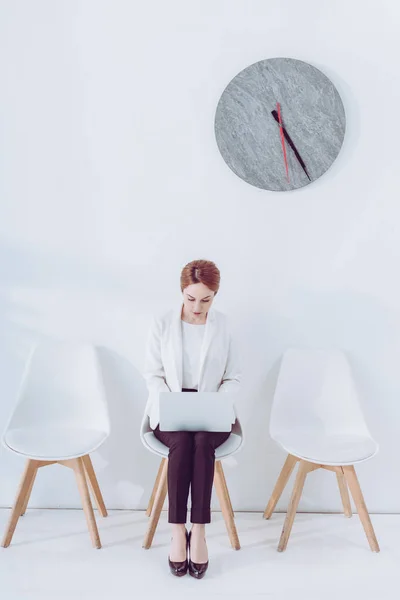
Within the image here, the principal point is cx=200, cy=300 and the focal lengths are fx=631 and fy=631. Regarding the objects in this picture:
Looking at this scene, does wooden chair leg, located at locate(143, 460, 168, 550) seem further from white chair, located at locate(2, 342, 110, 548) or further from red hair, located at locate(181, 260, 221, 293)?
red hair, located at locate(181, 260, 221, 293)

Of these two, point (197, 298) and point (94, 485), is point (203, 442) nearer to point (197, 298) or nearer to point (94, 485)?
point (197, 298)

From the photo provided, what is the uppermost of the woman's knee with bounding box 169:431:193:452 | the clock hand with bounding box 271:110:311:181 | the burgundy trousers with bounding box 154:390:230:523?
the clock hand with bounding box 271:110:311:181

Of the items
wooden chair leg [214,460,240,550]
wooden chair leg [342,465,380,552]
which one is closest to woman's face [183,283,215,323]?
wooden chair leg [214,460,240,550]

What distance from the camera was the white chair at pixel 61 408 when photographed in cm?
258

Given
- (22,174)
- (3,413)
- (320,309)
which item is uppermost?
(22,174)

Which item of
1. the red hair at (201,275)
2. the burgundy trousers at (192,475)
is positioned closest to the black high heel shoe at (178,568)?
the burgundy trousers at (192,475)

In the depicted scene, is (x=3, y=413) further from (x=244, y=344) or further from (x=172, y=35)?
(x=172, y=35)

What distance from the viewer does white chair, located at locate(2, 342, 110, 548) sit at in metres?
2.58

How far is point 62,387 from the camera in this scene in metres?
2.85

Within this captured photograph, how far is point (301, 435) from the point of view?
108 inches

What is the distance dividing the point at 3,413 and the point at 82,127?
137 centimetres

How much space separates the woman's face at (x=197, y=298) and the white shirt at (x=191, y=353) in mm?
80

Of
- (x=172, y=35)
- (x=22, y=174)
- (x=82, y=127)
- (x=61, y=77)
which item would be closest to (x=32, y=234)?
(x=22, y=174)

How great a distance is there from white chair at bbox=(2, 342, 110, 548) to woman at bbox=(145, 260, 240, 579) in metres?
0.30
